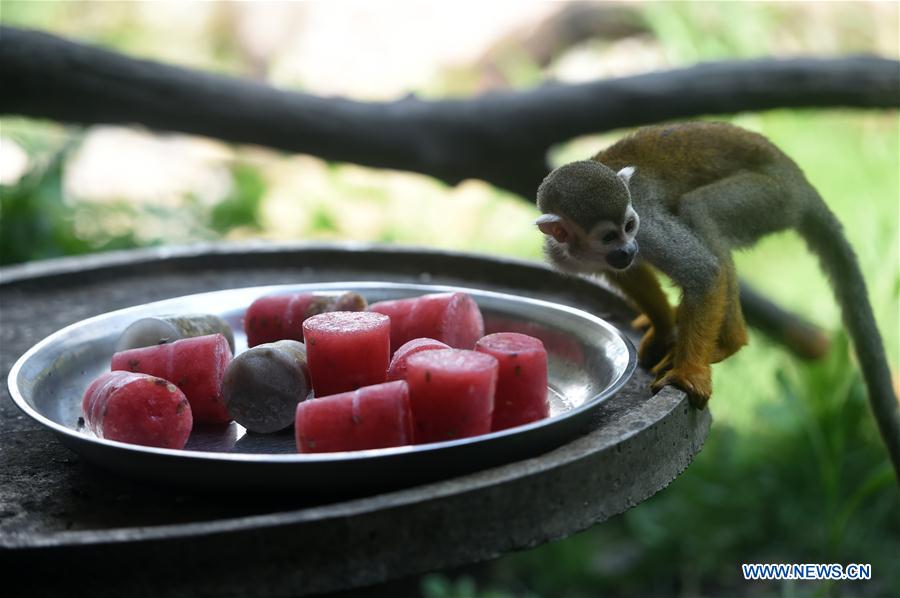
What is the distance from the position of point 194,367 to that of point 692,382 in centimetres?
84

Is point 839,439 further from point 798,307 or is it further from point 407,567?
point 407,567

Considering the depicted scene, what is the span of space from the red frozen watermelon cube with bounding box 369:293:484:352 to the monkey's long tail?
0.94 m

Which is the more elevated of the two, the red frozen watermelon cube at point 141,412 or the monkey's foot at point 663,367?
the red frozen watermelon cube at point 141,412

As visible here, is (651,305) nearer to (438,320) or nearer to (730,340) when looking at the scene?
(730,340)

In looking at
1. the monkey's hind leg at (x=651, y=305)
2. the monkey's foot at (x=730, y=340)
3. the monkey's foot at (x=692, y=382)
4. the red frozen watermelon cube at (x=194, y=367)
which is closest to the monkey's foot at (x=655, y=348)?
the monkey's hind leg at (x=651, y=305)

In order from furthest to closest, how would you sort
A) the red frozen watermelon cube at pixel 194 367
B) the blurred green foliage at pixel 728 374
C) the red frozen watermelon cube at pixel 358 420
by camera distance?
the blurred green foliage at pixel 728 374
the red frozen watermelon cube at pixel 194 367
the red frozen watermelon cube at pixel 358 420

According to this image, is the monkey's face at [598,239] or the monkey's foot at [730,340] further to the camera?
the monkey's foot at [730,340]

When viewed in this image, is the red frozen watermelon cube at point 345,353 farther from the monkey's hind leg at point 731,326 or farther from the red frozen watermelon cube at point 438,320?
the monkey's hind leg at point 731,326

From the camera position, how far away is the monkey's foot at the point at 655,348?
2.01 meters

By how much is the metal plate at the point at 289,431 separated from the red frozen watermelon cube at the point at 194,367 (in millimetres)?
45

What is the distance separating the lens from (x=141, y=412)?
1.40 meters

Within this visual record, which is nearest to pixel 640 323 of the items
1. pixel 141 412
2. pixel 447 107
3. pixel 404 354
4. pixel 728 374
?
pixel 404 354

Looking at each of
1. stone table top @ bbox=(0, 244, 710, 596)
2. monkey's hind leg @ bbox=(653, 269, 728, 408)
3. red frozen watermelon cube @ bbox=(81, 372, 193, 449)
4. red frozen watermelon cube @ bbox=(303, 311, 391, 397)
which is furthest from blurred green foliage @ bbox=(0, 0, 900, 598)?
red frozen watermelon cube @ bbox=(81, 372, 193, 449)

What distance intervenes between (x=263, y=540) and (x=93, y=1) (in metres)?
7.53
